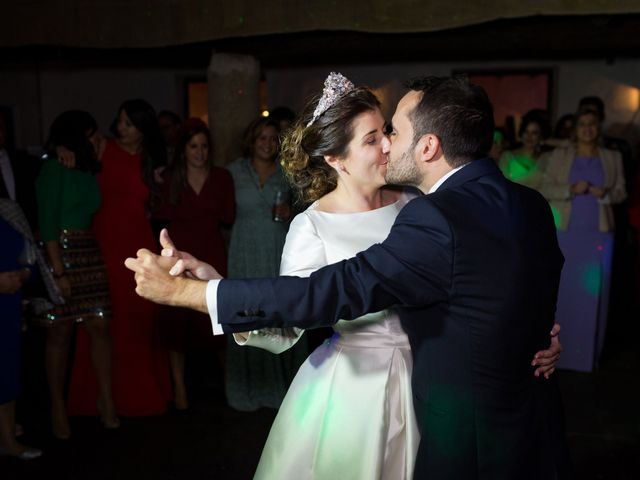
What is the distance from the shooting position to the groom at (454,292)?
1.36 metres

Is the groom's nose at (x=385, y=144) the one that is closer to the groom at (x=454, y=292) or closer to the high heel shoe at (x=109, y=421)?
the groom at (x=454, y=292)

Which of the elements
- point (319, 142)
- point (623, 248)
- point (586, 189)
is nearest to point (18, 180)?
point (319, 142)

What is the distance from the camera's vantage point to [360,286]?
1355mm

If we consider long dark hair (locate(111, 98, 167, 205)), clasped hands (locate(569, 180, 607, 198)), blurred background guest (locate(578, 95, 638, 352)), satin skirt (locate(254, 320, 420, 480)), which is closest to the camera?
satin skirt (locate(254, 320, 420, 480))

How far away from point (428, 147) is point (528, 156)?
3676mm

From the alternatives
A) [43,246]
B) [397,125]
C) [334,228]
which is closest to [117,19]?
[43,246]

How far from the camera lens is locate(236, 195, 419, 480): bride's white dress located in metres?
1.84

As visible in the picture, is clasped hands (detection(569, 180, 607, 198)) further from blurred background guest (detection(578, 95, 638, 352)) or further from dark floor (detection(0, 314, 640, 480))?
dark floor (detection(0, 314, 640, 480))

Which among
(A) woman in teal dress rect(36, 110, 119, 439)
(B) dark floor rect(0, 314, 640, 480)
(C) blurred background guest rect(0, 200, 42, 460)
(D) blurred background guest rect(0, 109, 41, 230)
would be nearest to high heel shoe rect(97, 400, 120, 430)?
(B) dark floor rect(0, 314, 640, 480)

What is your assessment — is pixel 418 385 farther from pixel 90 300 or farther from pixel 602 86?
pixel 602 86

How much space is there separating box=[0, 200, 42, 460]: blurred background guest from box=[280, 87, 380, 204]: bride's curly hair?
1.39m

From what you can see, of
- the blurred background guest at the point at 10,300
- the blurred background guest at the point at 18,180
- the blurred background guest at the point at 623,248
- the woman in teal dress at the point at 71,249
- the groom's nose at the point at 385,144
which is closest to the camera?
the groom's nose at the point at 385,144

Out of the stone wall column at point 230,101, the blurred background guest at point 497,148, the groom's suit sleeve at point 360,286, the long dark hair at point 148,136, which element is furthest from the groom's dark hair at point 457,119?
the blurred background guest at point 497,148

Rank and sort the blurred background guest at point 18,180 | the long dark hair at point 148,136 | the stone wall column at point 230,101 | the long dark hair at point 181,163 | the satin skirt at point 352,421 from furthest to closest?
1. the stone wall column at point 230,101
2. the long dark hair at point 181,163
3. the long dark hair at point 148,136
4. the blurred background guest at point 18,180
5. the satin skirt at point 352,421
